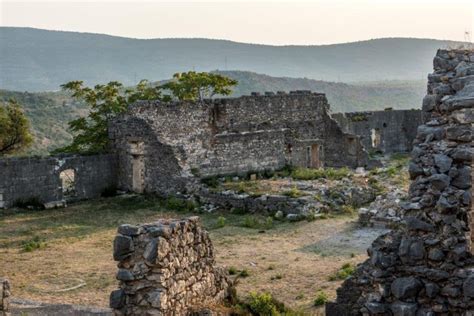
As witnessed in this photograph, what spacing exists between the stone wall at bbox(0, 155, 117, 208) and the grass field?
0.66 meters

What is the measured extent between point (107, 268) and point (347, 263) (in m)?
4.91

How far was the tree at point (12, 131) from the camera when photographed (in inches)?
1297

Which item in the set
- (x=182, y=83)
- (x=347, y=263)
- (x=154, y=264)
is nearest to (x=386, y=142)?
(x=182, y=83)

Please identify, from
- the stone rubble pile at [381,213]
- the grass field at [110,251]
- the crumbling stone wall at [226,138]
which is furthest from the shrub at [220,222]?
the crumbling stone wall at [226,138]

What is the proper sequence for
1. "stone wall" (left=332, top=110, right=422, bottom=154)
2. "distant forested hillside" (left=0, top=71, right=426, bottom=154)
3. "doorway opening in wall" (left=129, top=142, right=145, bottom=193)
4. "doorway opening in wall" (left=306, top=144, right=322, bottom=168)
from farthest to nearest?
"distant forested hillside" (left=0, top=71, right=426, bottom=154) → "stone wall" (left=332, top=110, right=422, bottom=154) → "doorway opening in wall" (left=306, top=144, right=322, bottom=168) → "doorway opening in wall" (left=129, top=142, right=145, bottom=193)

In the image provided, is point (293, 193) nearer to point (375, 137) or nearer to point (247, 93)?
point (375, 137)

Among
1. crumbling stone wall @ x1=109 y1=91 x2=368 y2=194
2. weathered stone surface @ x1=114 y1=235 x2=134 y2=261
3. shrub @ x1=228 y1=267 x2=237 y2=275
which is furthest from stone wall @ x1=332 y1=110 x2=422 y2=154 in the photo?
weathered stone surface @ x1=114 y1=235 x2=134 y2=261

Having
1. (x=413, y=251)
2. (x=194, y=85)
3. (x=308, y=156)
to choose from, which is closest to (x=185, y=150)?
(x=308, y=156)

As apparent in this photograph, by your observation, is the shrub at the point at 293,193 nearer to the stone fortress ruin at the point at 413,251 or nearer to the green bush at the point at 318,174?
the green bush at the point at 318,174

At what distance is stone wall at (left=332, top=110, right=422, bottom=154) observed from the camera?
130 feet

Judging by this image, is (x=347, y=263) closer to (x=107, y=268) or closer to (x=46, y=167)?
(x=107, y=268)

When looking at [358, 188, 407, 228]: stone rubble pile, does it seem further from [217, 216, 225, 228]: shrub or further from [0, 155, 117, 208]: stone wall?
A: [0, 155, 117, 208]: stone wall

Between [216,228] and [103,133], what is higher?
[103,133]

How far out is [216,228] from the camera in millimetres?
19766
